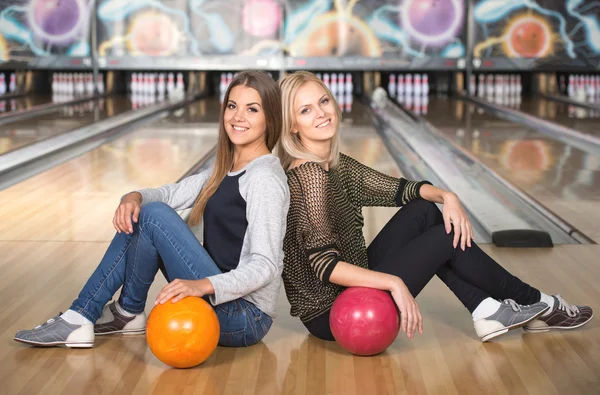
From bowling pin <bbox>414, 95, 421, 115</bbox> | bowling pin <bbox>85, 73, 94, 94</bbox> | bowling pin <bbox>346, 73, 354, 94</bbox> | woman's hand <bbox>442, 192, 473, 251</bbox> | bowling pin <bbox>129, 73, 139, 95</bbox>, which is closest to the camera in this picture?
woman's hand <bbox>442, 192, 473, 251</bbox>

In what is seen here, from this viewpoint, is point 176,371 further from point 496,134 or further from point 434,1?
point 434,1

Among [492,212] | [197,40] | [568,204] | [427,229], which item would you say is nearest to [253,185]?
[427,229]

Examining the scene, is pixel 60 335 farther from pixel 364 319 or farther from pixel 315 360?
pixel 364 319

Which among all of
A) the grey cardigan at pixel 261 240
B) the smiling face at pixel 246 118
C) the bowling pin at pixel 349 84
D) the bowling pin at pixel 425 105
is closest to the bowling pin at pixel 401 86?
the bowling pin at pixel 425 105

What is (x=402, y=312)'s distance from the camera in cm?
211

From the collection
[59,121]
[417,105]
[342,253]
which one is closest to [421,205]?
[342,253]

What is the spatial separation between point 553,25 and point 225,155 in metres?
8.35

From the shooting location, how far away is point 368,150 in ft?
19.9

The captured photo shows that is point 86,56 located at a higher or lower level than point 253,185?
higher

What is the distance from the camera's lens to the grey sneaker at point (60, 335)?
2.25 meters

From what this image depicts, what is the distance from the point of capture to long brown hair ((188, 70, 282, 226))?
2.24 m

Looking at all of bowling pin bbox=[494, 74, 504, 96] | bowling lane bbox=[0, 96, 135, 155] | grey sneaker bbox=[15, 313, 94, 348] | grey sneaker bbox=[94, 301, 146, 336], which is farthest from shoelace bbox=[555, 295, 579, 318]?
bowling pin bbox=[494, 74, 504, 96]

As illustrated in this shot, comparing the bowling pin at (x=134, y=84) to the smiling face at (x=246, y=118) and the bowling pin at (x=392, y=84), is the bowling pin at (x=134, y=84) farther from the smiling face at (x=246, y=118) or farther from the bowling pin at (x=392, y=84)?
the smiling face at (x=246, y=118)

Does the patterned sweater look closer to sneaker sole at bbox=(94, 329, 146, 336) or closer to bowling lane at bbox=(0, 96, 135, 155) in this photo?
sneaker sole at bbox=(94, 329, 146, 336)
